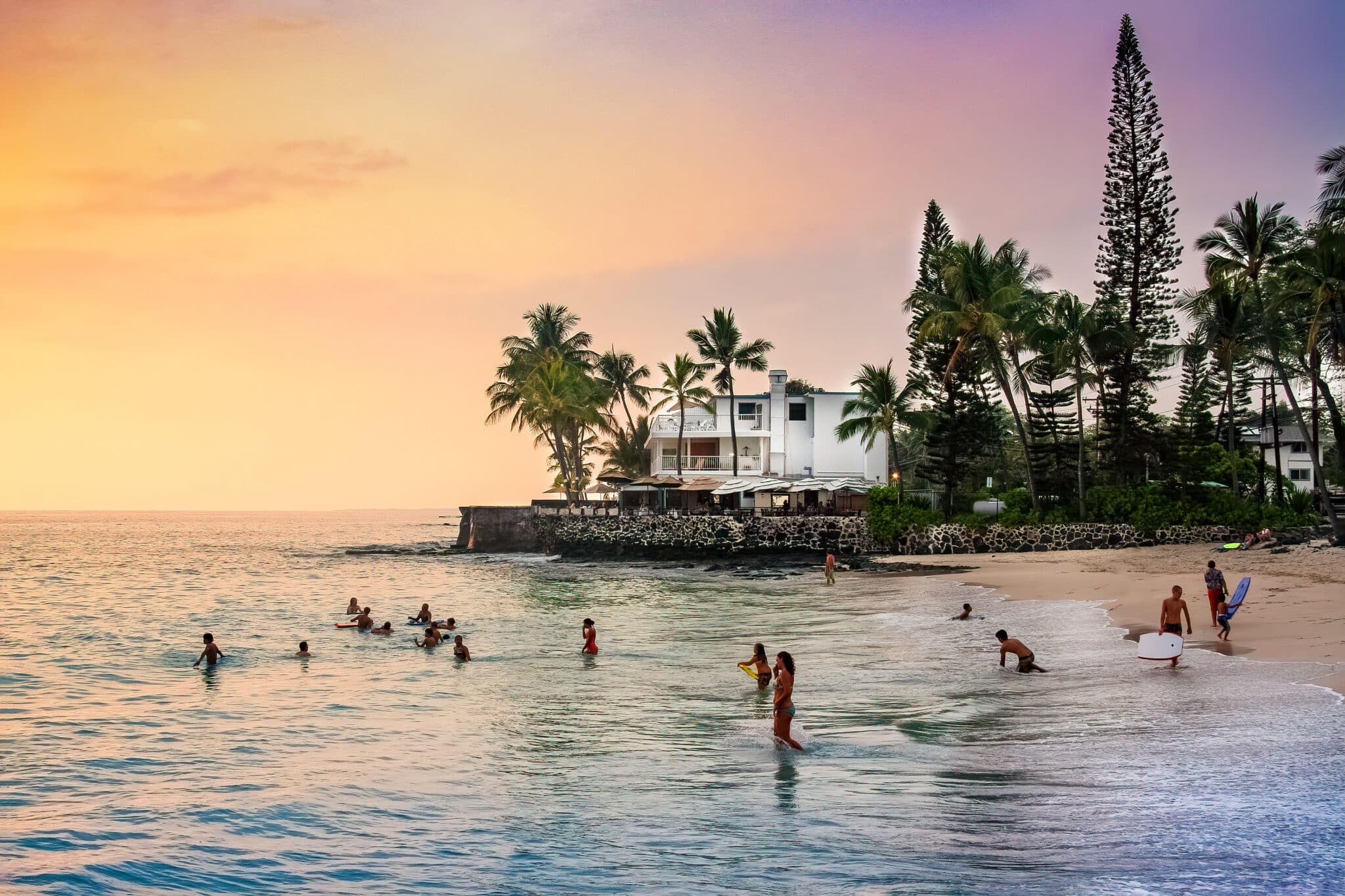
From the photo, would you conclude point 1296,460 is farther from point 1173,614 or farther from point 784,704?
point 784,704

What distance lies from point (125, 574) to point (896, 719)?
5588cm

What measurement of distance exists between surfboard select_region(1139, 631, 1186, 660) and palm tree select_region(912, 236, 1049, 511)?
27027 mm

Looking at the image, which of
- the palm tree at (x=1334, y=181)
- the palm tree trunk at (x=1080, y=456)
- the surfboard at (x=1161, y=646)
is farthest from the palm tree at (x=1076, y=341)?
the surfboard at (x=1161, y=646)

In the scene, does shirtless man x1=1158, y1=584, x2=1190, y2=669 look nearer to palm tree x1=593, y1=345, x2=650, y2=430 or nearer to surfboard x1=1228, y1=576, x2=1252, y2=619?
surfboard x1=1228, y1=576, x2=1252, y2=619

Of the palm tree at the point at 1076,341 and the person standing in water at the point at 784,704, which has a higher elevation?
the palm tree at the point at 1076,341

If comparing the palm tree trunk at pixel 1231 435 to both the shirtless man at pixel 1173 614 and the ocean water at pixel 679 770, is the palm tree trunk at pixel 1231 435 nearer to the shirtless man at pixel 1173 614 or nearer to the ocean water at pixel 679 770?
the ocean water at pixel 679 770

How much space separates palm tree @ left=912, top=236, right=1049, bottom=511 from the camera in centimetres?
4172

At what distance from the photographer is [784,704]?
39.2 ft

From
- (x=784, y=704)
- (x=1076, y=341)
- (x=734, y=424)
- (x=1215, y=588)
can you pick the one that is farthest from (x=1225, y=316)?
(x=784, y=704)

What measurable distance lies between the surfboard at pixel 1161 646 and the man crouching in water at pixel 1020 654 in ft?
4.92

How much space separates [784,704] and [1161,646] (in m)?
6.43

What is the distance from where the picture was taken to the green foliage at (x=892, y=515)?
1764 inches

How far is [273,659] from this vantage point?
22.5 meters

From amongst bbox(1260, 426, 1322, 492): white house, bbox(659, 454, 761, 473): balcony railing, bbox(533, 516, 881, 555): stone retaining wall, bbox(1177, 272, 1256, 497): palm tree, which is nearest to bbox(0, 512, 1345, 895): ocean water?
bbox(1177, 272, 1256, 497): palm tree
